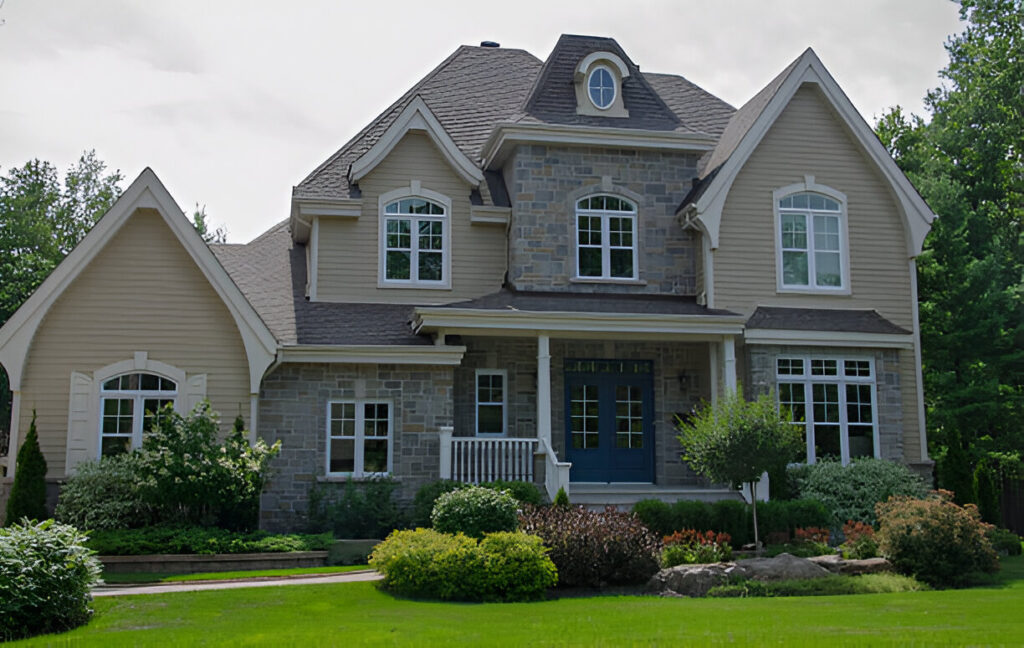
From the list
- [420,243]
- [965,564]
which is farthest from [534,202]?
[965,564]

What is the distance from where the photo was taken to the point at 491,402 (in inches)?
810

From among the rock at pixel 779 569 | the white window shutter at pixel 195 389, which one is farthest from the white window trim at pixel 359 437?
the rock at pixel 779 569

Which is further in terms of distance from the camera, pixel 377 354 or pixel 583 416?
pixel 583 416

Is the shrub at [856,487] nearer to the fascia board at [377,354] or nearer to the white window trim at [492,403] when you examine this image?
the white window trim at [492,403]

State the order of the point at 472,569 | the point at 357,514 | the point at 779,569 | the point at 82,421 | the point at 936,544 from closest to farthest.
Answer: the point at 472,569
the point at 779,569
the point at 936,544
the point at 357,514
the point at 82,421

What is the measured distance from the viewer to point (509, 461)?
1870 centimetres

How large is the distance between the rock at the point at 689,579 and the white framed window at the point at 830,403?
274 inches

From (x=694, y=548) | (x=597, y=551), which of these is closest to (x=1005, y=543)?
(x=694, y=548)

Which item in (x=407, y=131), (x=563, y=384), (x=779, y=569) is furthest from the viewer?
(x=407, y=131)

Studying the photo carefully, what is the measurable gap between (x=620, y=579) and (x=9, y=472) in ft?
36.0

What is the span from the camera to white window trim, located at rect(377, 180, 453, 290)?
21250mm

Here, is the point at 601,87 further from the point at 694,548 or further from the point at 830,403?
the point at 694,548

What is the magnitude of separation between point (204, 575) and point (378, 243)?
8.72 meters

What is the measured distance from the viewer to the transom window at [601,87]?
22.1m
